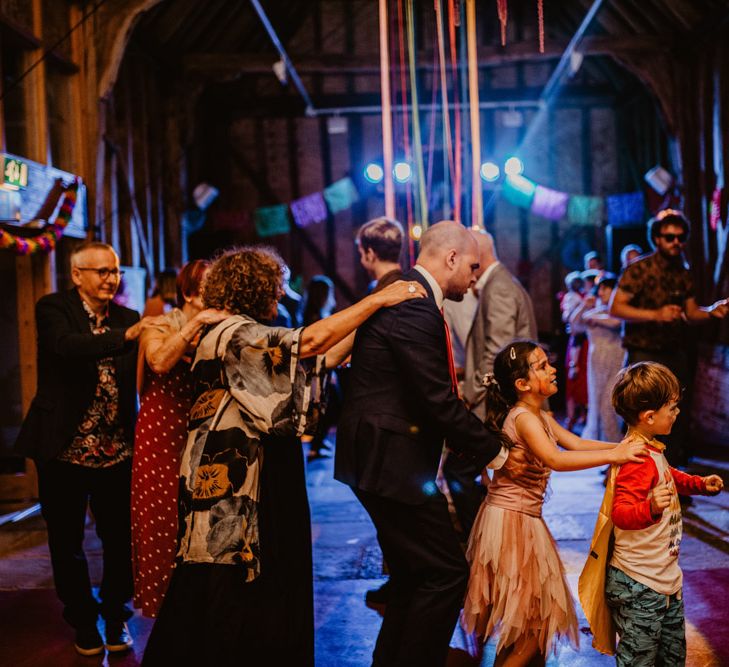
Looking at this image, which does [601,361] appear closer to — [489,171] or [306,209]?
[489,171]

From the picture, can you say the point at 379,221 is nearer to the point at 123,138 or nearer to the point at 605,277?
the point at 605,277

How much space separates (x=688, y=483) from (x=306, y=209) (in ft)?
32.0

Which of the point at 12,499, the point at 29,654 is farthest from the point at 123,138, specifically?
the point at 29,654

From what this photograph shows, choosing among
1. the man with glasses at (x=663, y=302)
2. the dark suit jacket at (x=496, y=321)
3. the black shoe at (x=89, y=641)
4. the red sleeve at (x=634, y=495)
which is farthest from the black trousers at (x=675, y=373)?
the black shoe at (x=89, y=641)

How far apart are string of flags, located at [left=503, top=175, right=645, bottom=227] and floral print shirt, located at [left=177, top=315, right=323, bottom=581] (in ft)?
29.9

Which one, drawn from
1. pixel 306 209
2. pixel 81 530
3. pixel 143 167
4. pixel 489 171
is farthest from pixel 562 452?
pixel 306 209

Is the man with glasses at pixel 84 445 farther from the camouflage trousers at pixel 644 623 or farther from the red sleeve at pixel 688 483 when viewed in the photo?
the red sleeve at pixel 688 483

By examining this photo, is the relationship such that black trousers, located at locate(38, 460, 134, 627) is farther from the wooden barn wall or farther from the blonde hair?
the wooden barn wall

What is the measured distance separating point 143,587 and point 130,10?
5095 mm

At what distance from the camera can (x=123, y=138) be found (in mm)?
8648

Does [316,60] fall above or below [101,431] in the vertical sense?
above

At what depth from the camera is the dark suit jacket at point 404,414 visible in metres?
2.51

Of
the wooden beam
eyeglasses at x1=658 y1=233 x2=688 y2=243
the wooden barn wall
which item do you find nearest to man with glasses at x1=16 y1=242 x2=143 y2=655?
eyeglasses at x1=658 y1=233 x2=688 y2=243

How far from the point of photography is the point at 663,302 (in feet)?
15.4
